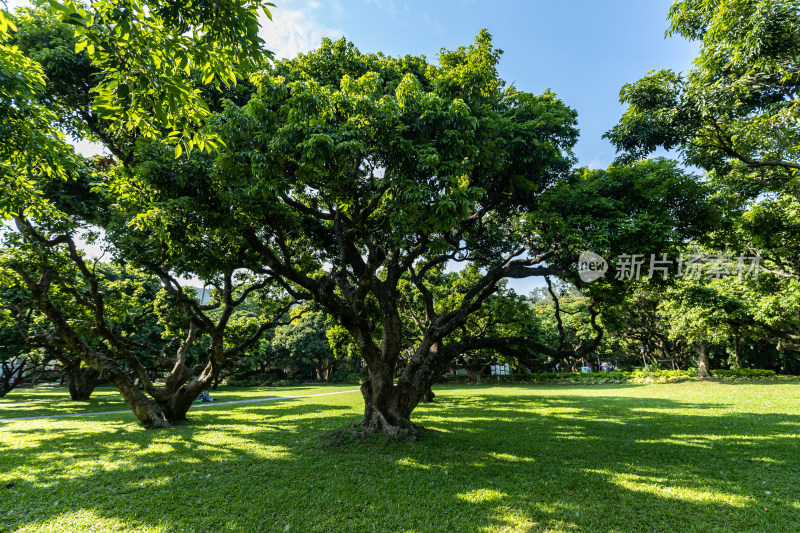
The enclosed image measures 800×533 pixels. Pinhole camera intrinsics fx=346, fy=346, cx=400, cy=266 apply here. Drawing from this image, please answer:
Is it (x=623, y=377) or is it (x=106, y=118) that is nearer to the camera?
(x=106, y=118)

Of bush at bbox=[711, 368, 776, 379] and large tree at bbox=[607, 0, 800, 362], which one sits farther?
bush at bbox=[711, 368, 776, 379]

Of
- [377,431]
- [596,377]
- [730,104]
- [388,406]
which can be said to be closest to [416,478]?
[377,431]

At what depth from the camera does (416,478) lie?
5.78 meters

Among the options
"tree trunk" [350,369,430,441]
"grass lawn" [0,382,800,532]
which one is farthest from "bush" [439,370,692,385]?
"tree trunk" [350,369,430,441]

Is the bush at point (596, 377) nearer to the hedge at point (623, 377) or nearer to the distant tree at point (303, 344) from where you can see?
the hedge at point (623, 377)

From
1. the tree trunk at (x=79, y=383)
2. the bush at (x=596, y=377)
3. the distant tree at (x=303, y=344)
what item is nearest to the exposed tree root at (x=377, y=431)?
the tree trunk at (x=79, y=383)

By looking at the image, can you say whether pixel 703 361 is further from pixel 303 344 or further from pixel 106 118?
pixel 106 118

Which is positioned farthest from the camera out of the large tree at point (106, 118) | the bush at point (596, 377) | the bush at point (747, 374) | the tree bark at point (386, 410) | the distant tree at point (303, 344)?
the distant tree at point (303, 344)

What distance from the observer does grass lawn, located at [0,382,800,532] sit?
14.2ft

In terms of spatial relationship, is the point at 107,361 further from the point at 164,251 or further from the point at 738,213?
the point at 738,213

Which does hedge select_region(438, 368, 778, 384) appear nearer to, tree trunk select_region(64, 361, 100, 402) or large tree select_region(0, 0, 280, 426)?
tree trunk select_region(64, 361, 100, 402)

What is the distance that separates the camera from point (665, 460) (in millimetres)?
6699

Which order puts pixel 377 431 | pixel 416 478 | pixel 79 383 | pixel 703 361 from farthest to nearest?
1. pixel 703 361
2. pixel 79 383
3. pixel 377 431
4. pixel 416 478

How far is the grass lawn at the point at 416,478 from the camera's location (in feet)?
14.2
